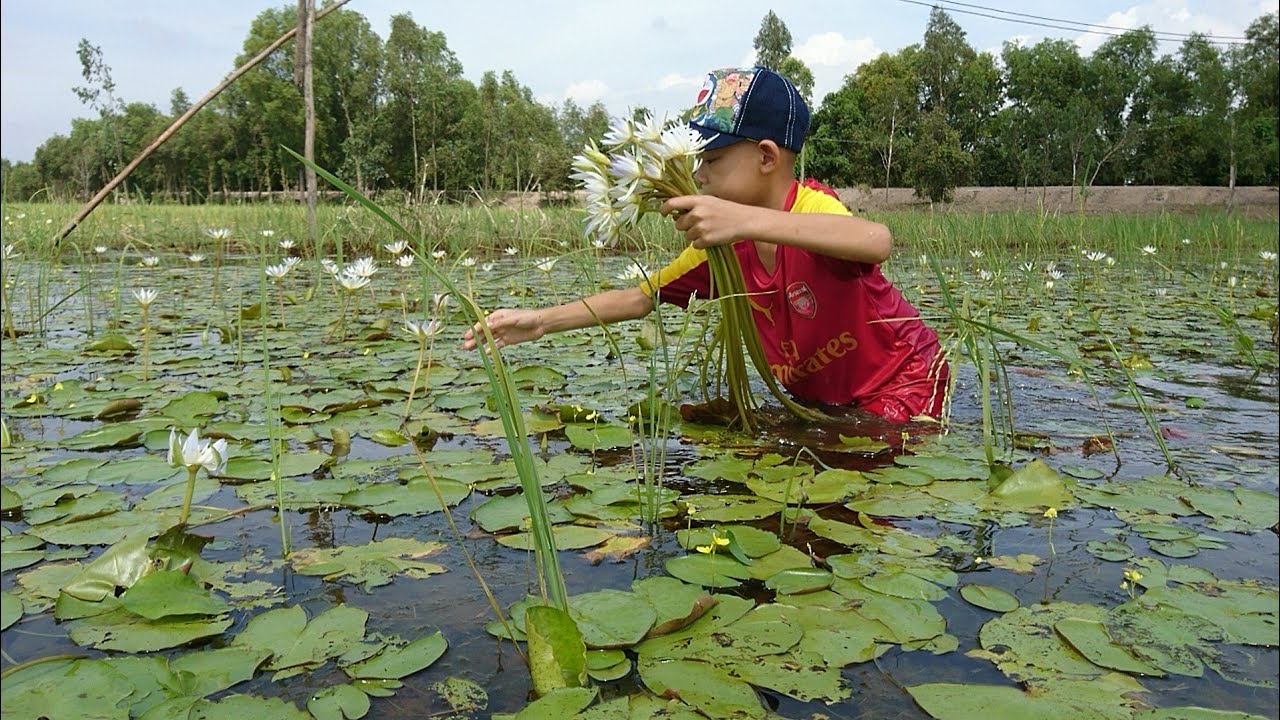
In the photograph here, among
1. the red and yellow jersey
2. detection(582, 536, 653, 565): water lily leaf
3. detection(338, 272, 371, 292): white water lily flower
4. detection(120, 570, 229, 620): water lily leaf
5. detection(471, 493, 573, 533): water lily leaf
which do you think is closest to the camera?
detection(120, 570, 229, 620): water lily leaf

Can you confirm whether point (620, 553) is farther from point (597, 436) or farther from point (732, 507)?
point (597, 436)

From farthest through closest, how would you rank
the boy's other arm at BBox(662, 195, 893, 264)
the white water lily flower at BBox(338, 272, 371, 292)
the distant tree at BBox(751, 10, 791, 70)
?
the distant tree at BBox(751, 10, 791, 70), the white water lily flower at BBox(338, 272, 371, 292), the boy's other arm at BBox(662, 195, 893, 264)

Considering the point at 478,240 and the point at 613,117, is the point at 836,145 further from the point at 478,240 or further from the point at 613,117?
the point at 613,117

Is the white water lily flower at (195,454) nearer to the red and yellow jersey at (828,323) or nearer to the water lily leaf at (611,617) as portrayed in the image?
the water lily leaf at (611,617)

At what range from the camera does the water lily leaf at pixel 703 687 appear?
879mm

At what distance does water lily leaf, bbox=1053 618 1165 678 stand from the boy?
0.84m

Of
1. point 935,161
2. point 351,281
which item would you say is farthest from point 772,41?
point 935,161

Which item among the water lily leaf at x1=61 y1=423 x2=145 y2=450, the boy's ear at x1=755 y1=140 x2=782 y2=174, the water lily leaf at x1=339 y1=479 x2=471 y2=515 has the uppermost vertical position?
the boy's ear at x1=755 y1=140 x2=782 y2=174

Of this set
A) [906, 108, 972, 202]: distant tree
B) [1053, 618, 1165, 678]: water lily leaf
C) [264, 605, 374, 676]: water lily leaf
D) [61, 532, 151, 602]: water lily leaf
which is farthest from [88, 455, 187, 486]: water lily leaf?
[906, 108, 972, 202]: distant tree

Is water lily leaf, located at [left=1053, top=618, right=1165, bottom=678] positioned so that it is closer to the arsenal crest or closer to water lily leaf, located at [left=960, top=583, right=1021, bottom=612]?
water lily leaf, located at [left=960, top=583, right=1021, bottom=612]

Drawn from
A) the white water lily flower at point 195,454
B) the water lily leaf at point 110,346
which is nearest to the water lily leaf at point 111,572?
the white water lily flower at point 195,454

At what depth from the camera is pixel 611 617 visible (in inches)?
41.8

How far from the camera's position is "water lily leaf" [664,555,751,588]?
1.19 metres

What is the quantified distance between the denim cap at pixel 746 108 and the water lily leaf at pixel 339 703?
136cm
